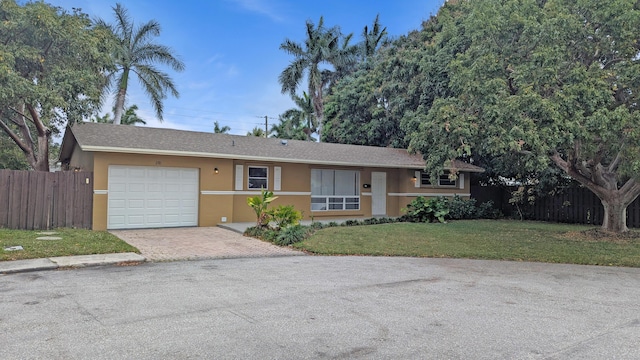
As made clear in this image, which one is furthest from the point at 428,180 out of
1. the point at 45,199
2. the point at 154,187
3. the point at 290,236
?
the point at 45,199

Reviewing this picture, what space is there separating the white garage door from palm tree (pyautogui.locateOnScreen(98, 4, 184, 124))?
9.99 metres

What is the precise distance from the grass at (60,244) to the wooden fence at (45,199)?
69 centimetres

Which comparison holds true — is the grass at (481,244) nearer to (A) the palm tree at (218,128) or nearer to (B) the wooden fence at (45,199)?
(B) the wooden fence at (45,199)

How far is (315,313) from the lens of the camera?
4953 mm

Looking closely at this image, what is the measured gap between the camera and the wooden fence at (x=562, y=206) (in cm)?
1684

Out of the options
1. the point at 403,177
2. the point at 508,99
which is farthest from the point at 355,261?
the point at 403,177

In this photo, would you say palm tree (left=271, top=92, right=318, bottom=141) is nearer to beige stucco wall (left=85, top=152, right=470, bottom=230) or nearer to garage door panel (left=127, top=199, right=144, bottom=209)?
beige stucco wall (left=85, top=152, right=470, bottom=230)

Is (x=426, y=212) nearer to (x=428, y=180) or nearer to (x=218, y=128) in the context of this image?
(x=428, y=180)

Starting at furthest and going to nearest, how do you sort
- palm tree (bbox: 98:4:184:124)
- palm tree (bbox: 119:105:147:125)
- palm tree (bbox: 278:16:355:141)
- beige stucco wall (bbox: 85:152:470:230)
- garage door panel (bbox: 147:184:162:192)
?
palm tree (bbox: 119:105:147:125), palm tree (bbox: 278:16:355:141), palm tree (bbox: 98:4:184:124), garage door panel (bbox: 147:184:162:192), beige stucco wall (bbox: 85:152:470:230)

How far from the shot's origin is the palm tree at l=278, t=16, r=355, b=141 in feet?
99.2

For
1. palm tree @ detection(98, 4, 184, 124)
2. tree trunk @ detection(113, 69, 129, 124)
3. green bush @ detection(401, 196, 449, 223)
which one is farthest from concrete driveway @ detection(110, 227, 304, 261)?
tree trunk @ detection(113, 69, 129, 124)

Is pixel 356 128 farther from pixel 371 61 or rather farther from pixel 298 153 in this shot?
pixel 298 153

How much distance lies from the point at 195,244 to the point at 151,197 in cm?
389

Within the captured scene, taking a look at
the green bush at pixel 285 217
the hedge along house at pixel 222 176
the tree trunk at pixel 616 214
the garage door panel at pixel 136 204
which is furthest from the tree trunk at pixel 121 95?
the tree trunk at pixel 616 214
